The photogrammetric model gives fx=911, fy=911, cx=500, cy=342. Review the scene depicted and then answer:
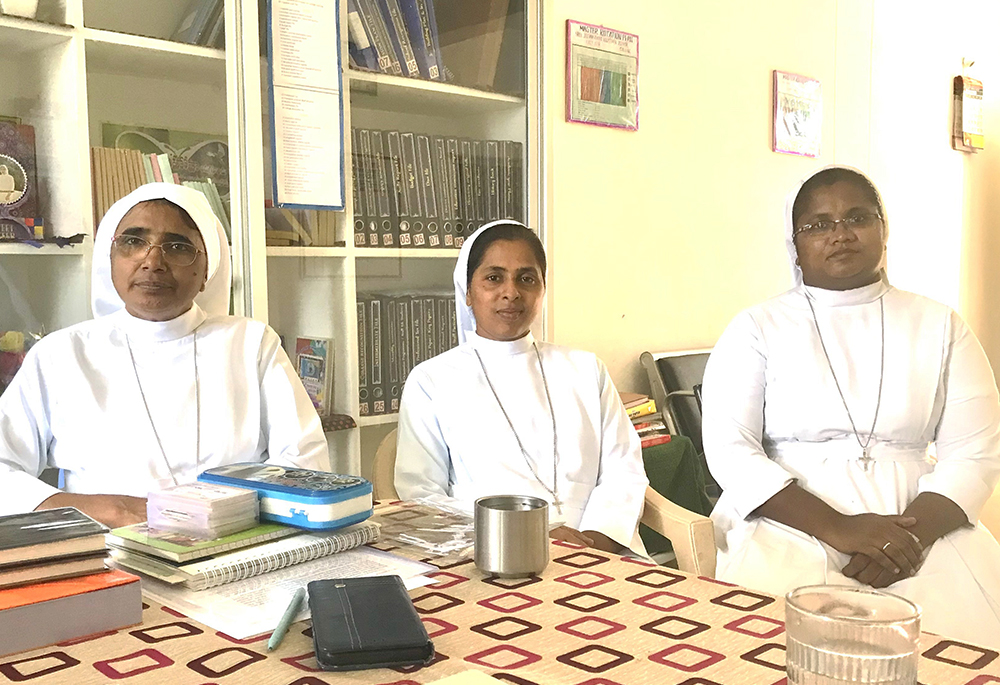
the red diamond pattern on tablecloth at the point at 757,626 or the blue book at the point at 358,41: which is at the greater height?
the blue book at the point at 358,41

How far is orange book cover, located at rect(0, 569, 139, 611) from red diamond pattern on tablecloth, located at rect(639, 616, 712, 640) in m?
0.60

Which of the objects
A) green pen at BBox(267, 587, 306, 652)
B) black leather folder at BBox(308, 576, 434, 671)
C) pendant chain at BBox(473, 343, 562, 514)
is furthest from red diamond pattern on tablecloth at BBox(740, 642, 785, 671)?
pendant chain at BBox(473, 343, 562, 514)

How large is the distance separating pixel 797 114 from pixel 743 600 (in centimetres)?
376

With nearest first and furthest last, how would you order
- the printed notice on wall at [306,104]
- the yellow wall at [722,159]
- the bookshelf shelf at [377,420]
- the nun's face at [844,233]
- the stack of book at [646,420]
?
the nun's face at [844,233]
the printed notice on wall at [306,104]
the bookshelf shelf at [377,420]
the stack of book at [646,420]
the yellow wall at [722,159]

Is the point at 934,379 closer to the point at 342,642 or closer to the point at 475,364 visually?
the point at 475,364

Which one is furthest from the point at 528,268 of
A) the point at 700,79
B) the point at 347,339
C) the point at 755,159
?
the point at 755,159

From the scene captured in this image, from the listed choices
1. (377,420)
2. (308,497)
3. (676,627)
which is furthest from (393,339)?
(676,627)

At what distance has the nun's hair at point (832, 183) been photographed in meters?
2.27

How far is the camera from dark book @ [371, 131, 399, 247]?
2.83 metres

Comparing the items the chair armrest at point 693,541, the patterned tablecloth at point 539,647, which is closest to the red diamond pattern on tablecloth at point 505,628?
the patterned tablecloth at point 539,647

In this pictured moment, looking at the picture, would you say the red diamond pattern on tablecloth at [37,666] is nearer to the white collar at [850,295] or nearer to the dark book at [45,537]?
the dark book at [45,537]

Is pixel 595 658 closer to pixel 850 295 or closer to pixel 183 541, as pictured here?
pixel 183 541

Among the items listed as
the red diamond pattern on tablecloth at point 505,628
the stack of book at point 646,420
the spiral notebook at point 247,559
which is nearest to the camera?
the red diamond pattern on tablecloth at point 505,628

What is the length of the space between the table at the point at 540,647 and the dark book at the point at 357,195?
1.77 m
